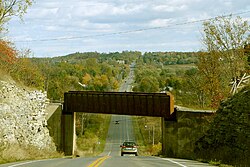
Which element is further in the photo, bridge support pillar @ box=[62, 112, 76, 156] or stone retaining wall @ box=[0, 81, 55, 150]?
bridge support pillar @ box=[62, 112, 76, 156]

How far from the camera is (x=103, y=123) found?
352ft

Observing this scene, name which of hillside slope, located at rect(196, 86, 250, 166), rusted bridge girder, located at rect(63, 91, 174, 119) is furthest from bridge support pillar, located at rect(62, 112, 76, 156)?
hillside slope, located at rect(196, 86, 250, 166)

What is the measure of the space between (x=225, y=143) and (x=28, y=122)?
59.9ft

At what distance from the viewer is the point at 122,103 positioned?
42.3 meters

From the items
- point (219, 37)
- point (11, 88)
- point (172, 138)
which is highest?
point (219, 37)

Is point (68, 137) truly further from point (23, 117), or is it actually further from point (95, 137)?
point (95, 137)

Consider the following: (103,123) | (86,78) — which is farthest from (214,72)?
(86,78)

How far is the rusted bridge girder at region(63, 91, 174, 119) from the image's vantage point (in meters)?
39.4

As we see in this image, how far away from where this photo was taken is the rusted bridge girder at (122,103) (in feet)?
129

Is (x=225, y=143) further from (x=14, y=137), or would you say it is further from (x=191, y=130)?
(x=14, y=137)

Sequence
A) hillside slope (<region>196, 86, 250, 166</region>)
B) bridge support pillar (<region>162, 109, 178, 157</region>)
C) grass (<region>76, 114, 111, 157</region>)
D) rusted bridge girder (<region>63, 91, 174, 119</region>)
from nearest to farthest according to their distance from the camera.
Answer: hillside slope (<region>196, 86, 250, 166</region>) < bridge support pillar (<region>162, 109, 178, 157</region>) < rusted bridge girder (<region>63, 91, 174, 119</region>) < grass (<region>76, 114, 111, 157</region>)

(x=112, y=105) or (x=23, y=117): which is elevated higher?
(x=112, y=105)

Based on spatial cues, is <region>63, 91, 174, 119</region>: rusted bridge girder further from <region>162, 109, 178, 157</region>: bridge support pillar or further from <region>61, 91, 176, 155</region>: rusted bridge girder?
<region>162, 109, 178, 157</region>: bridge support pillar

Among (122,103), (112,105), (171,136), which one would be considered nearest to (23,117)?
(112,105)
